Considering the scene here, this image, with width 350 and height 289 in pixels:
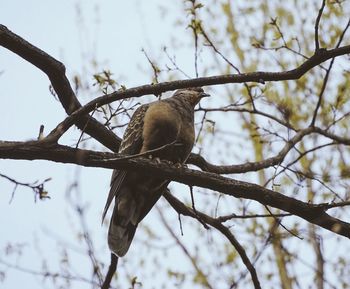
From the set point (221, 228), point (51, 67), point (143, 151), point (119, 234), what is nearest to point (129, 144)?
point (143, 151)

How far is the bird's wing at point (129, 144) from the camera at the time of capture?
14.9 feet

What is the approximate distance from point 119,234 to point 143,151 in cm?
72

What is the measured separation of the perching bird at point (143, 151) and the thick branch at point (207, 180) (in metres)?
1.05

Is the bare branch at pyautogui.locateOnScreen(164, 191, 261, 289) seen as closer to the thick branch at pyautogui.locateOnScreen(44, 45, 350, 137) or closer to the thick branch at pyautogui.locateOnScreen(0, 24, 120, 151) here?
the thick branch at pyautogui.locateOnScreen(0, 24, 120, 151)

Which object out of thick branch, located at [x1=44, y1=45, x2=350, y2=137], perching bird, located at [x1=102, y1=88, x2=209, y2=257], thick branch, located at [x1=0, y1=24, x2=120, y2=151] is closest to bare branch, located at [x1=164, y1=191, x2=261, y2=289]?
perching bird, located at [x1=102, y1=88, x2=209, y2=257]

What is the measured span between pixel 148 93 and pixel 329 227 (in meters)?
1.39

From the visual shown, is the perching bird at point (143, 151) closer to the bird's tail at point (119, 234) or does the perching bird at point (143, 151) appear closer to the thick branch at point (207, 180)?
the bird's tail at point (119, 234)

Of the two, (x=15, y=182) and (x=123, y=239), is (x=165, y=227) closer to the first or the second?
(x=123, y=239)

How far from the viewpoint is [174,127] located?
457 cm

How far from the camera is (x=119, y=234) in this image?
15.2ft

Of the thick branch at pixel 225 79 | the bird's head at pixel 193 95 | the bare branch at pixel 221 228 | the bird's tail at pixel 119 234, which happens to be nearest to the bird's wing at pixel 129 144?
the bird's tail at pixel 119 234

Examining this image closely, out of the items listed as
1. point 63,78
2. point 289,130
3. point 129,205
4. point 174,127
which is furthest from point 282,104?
point 63,78

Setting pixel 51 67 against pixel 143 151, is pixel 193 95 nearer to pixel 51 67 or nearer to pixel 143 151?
pixel 143 151

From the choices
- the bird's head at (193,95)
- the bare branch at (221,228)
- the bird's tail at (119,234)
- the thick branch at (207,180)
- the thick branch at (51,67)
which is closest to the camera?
the thick branch at (207,180)
